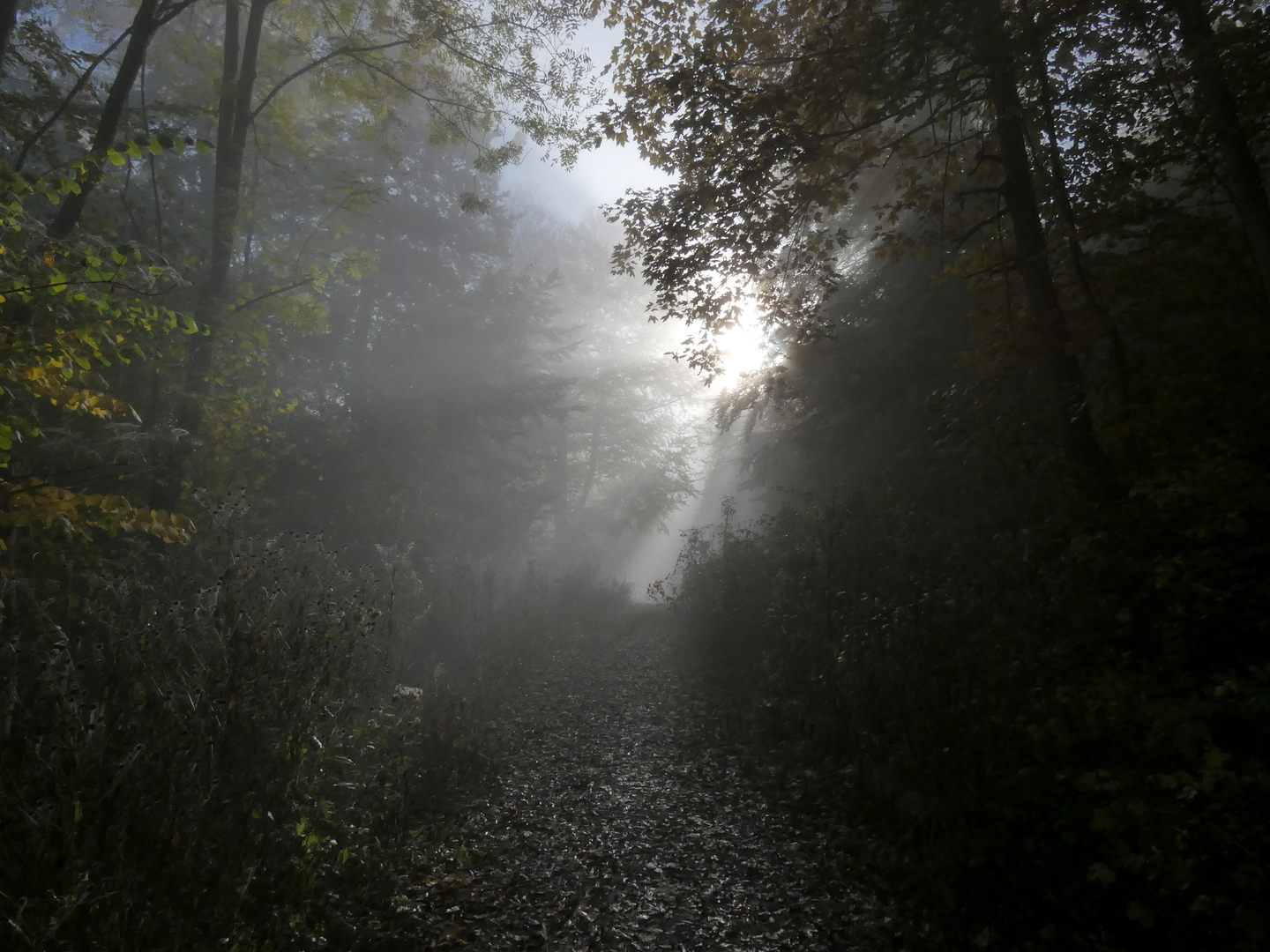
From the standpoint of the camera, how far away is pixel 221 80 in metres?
11.8

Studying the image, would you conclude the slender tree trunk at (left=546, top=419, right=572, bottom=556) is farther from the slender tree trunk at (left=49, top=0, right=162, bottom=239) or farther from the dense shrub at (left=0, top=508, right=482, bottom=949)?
the dense shrub at (left=0, top=508, right=482, bottom=949)

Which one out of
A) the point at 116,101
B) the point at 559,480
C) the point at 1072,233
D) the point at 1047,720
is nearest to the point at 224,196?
the point at 116,101

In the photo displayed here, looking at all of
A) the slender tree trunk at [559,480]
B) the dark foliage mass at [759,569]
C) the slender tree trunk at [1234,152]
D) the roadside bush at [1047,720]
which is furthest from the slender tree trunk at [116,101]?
the slender tree trunk at [559,480]

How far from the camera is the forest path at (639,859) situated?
406cm

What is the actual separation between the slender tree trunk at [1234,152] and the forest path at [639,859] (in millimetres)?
5581

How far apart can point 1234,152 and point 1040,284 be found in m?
2.05

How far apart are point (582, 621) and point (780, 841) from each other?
12037 mm

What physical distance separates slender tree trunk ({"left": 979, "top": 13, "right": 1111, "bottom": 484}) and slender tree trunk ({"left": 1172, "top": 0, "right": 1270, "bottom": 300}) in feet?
5.03

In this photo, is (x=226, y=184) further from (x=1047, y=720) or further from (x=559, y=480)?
(x=559, y=480)

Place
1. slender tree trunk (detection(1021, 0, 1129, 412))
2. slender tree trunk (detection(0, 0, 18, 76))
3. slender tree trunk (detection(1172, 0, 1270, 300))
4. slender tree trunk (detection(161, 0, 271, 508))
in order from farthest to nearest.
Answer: slender tree trunk (detection(161, 0, 271, 508)) → slender tree trunk (detection(1021, 0, 1129, 412)) → slender tree trunk (detection(0, 0, 18, 76)) → slender tree trunk (detection(1172, 0, 1270, 300))

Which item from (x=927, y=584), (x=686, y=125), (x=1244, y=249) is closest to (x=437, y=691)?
(x=927, y=584)

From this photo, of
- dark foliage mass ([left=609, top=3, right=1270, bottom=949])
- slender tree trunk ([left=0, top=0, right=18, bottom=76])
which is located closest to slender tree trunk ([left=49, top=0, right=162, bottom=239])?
slender tree trunk ([left=0, top=0, right=18, bottom=76])

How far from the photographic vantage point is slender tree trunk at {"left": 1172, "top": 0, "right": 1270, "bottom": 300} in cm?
500

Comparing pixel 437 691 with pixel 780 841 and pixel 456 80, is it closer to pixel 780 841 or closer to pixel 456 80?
pixel 780 841
